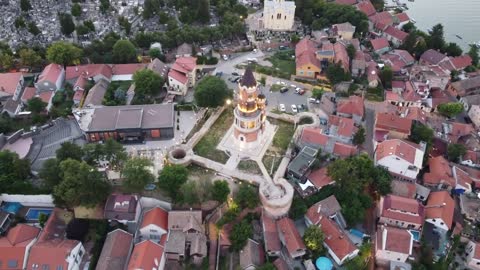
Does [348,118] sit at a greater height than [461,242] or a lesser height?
greater

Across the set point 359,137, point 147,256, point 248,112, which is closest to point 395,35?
point 359,137

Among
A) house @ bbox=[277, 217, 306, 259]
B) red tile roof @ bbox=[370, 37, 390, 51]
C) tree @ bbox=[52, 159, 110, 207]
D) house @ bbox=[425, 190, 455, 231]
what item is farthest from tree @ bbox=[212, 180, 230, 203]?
red tile roof @ bbox=[370, 37, 390, 51]

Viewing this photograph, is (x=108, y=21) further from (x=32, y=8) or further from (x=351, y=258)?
(x=351, y=258)

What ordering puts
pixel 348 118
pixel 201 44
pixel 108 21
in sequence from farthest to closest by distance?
pixel 108 21 < pixel 201 44 < pixel 348 118

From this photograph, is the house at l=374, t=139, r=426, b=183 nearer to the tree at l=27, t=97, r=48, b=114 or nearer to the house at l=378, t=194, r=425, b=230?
the house at l=378, t=194, r=425, b=230

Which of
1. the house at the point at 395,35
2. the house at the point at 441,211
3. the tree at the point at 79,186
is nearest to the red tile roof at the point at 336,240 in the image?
the house at the point at 441,211

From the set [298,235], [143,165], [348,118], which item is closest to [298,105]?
[348,118]

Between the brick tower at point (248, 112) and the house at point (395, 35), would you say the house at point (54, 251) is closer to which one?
the brick tower at point (248, 112)

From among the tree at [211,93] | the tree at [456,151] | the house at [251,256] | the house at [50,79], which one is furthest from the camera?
the house at [50,79]
